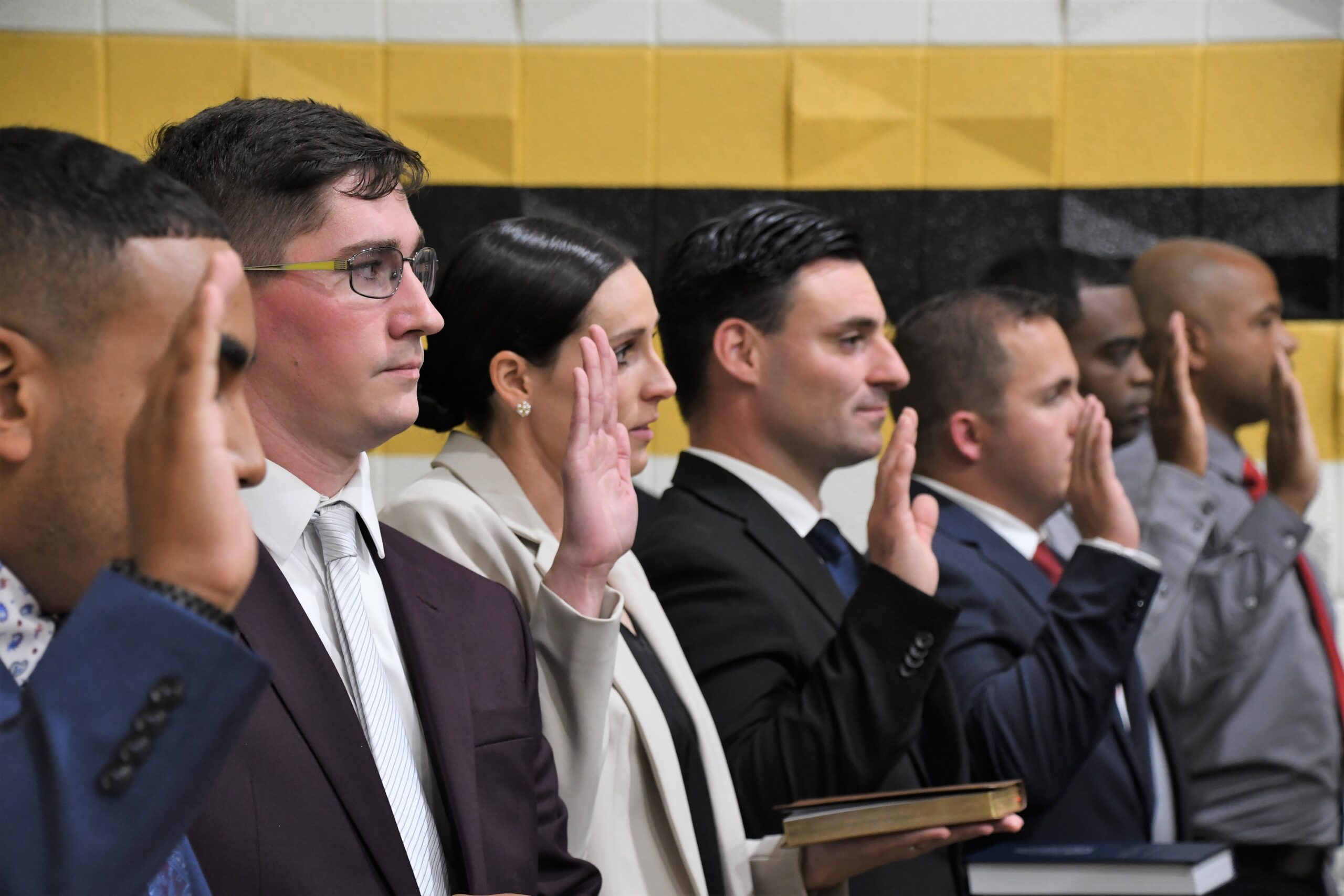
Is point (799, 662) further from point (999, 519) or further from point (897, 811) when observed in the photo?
point (999, 519)

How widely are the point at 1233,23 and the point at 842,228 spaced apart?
173 cm

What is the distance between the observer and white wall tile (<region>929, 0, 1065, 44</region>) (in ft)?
11.7

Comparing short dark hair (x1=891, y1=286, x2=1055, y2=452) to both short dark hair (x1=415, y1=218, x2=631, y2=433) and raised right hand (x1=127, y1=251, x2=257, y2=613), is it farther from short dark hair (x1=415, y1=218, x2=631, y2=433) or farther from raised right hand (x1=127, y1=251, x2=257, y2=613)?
raised right hand (x1=127, y1=251, x2=257, y2=613)

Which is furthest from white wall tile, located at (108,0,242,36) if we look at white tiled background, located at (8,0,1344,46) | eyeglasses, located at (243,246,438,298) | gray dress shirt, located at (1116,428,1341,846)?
gray dress shirt, located at (1116,428,1341,846)

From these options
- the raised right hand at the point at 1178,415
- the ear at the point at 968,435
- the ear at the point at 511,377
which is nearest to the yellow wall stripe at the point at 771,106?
the raised right hand at the point at 1178,415

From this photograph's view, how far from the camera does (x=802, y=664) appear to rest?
6.84 feet

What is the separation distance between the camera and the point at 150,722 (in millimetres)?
753

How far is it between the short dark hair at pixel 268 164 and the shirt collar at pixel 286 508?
0.24m

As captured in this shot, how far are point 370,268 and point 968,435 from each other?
166 centimetres

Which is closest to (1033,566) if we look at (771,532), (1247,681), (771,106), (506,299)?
(771,532)

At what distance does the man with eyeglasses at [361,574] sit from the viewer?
1.24 m

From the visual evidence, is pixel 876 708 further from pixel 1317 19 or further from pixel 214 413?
pixel 1317 19

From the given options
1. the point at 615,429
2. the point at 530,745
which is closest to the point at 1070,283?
the point at 615,429

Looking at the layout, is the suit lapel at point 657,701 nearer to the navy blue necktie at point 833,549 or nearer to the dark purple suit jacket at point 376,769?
the dark purple suit jacket at point 376,769
